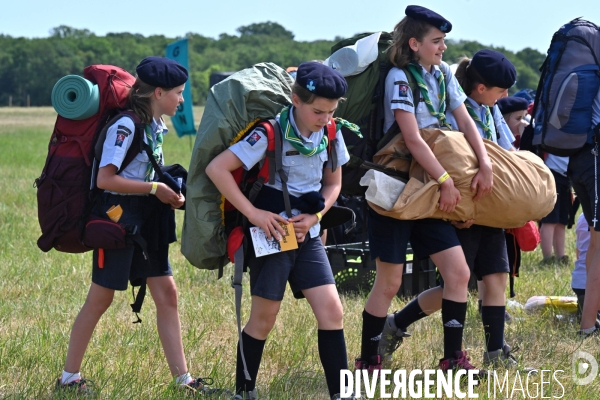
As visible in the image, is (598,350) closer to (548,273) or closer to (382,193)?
(382,193)

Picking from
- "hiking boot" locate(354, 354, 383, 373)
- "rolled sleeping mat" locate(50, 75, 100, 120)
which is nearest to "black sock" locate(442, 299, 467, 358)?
"hiking boot" locate(354, 354, 383, 373)

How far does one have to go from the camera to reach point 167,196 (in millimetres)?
4277

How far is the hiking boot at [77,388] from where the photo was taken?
14.4ft

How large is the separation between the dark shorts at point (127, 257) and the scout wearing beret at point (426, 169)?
1233 mm

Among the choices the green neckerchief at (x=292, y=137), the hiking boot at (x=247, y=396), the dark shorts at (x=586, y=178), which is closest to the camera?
the green neckerchief at (x=292, y=137)

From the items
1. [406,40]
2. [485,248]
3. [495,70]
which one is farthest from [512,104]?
[406,40]

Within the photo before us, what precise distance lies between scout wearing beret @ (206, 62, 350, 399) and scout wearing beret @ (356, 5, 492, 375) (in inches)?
19.4

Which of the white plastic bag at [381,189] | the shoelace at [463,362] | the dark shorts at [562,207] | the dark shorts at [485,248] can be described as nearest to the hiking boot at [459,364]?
the shoelace at [463,362]

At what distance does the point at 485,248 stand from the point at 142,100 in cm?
214

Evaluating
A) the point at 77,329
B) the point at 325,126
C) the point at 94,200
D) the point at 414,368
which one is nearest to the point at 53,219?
the point at 94,200

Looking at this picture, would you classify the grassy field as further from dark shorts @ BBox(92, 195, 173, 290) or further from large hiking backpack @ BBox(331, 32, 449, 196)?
large hiking backpack @ BBox(331, 32, 449, 196)

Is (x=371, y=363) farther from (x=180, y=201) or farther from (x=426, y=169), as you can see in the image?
(x=180, y=201)

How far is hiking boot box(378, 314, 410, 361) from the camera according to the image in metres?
5.26

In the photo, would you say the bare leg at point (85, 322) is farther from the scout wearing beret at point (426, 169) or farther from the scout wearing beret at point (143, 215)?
the scout wearing beret at point (426, 169)
